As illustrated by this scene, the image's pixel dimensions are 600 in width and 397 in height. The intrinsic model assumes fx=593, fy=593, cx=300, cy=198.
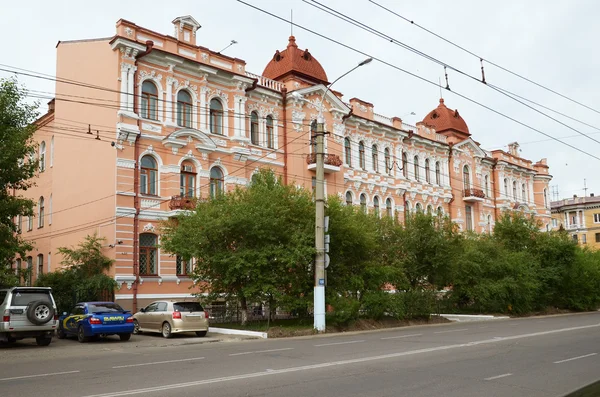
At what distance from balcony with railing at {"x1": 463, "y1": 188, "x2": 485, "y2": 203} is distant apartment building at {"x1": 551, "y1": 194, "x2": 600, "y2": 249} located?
43.1 metres

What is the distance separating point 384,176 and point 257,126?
1335cm

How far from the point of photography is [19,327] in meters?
18.6

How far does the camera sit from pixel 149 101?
31188mm

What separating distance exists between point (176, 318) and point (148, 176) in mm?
11049

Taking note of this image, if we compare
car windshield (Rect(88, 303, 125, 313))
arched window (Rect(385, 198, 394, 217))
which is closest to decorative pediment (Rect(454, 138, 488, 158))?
arched window (Rect(385, 198, 394, 217))

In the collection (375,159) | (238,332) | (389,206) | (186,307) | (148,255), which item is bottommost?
(238,332)

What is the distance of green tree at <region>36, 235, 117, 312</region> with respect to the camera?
27156 millimetres

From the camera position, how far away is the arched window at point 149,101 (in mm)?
30922

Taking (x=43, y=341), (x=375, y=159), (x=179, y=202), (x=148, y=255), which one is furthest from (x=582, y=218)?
(x=43, y=341)

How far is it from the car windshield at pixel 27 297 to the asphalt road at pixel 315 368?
4.78 feet

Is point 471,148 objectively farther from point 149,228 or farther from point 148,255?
point 148,255

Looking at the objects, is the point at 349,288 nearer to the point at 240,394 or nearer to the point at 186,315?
the point at 186,315

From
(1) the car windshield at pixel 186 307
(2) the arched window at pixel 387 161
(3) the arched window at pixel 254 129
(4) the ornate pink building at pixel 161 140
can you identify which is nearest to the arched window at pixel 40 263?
(4) the ornate pink building at pixel 161 140

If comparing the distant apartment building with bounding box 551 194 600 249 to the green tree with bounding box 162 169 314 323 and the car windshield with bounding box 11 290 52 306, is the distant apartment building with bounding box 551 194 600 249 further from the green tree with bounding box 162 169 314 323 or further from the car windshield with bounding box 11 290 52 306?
the car windshield with bounding box 11 290 52 306
